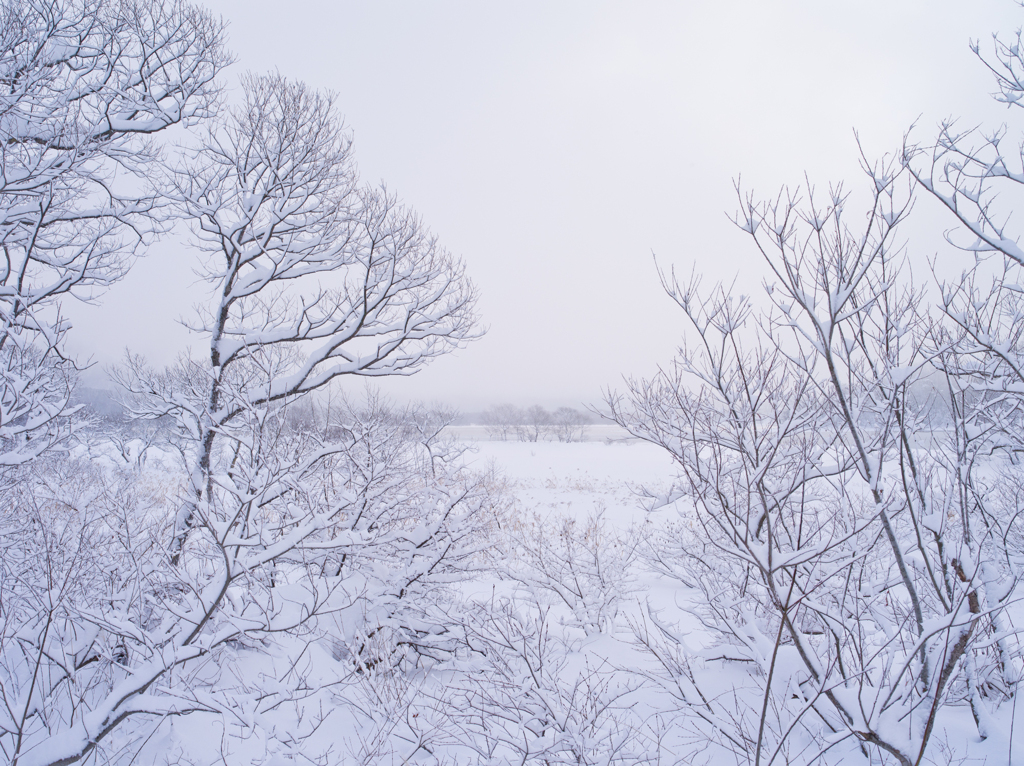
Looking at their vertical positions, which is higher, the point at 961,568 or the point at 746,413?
the point at 746,413

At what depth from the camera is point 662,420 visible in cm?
325

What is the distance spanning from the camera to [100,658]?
4.20m

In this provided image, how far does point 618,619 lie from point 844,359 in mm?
5963

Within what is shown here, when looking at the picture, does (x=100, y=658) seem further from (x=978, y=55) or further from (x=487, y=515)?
(x=978, y=55)

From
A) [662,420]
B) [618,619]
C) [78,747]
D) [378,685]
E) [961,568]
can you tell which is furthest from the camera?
[618,619]

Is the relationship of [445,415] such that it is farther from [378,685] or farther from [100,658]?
[100,658]

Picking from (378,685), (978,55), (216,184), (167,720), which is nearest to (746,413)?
(978,55)

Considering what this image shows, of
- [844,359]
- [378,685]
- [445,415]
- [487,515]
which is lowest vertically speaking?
[378,685]

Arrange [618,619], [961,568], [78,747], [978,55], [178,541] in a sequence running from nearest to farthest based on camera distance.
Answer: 1. [961,568]
2. [78,747]
3. [978,55]
4. [178,541]
5. [618,619]

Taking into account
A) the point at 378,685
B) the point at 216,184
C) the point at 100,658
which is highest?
the point at 216,184

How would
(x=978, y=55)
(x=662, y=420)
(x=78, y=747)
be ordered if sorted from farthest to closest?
(x=978, y=55)
(x=662, y=420)
(x=78, y=747)

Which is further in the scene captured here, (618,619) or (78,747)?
(618,619)

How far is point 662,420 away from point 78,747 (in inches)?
168

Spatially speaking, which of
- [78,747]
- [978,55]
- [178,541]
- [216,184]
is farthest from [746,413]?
[216,184]
